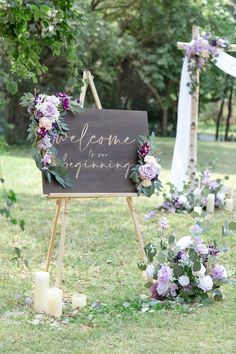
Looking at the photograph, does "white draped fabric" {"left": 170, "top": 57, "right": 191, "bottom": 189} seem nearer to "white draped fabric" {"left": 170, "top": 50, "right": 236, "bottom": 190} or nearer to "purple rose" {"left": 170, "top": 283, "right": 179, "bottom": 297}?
"white draped fabric" {"left": 170, "top": 50, "right": 236, "bottom": 190}

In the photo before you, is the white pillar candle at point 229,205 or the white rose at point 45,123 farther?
the white pillar candle at point 229,205

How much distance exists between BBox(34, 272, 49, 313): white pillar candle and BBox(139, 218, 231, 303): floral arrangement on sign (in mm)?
640

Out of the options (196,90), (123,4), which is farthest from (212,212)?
(123,4)

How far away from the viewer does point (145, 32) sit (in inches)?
745

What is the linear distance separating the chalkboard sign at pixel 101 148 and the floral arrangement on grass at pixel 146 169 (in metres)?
0.06

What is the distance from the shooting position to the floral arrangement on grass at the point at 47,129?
14.6ft

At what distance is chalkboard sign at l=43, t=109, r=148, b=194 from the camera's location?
4863mm

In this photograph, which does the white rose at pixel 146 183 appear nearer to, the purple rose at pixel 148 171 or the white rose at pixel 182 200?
the purple rose at pixel 148 171

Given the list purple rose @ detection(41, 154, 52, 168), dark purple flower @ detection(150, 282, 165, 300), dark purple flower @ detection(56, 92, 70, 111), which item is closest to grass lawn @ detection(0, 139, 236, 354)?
dark purple flower @ detection(150, 282, 165, 300)

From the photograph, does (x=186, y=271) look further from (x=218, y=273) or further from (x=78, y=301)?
(x=78, y=301)

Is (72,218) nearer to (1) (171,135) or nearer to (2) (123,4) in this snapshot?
(2) (123,4)

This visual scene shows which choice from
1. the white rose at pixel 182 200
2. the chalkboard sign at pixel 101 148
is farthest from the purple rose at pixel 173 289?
the white rose at pixel 182 200

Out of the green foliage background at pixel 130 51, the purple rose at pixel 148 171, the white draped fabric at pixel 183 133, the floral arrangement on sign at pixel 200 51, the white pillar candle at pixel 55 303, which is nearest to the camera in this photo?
the white pillar candle at pixel 55 303

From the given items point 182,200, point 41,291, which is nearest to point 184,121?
point 182,200
